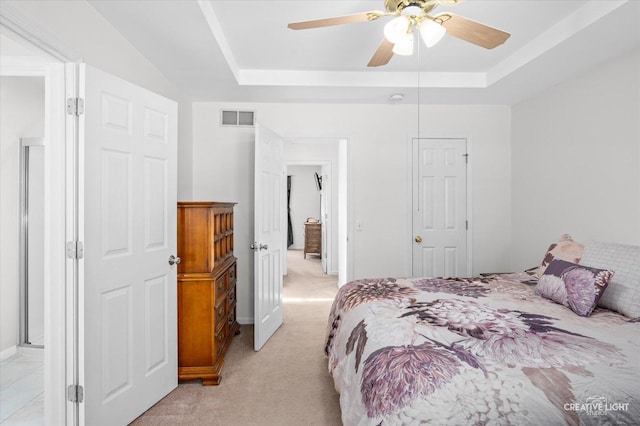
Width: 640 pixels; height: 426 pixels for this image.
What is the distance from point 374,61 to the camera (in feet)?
7.24

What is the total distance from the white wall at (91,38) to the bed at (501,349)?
216 cm

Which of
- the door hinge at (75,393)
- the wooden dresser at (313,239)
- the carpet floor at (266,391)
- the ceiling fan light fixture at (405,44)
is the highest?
the ceiling fan light fixture at (405,44)

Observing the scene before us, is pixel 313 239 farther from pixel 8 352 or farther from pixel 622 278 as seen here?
pixel 622 278

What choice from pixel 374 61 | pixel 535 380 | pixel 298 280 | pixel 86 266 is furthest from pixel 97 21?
pixel 298 280

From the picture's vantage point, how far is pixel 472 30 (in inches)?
68.7

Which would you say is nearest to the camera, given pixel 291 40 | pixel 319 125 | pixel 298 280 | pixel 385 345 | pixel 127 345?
pixel 385 345

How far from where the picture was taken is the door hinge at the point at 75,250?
1673 mm

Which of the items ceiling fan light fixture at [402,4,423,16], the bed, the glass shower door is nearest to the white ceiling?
ceiling fan light fixture at [402,4,423,16]

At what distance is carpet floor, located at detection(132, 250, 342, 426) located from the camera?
199cm

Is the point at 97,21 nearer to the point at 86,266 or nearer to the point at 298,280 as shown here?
the point at 86,266

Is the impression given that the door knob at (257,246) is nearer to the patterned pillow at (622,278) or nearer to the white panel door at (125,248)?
the white panel door at (125,248)

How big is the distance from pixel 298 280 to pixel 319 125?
300cm

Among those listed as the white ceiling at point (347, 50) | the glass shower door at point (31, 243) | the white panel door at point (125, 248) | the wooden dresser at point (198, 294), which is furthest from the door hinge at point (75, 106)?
the glass shower door at point (31, 243)

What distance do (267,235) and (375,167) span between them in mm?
1524
